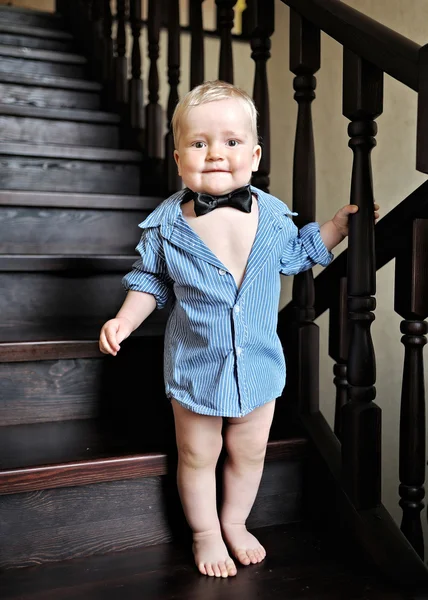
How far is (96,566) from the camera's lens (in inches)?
48.1

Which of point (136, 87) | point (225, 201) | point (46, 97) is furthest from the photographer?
point (46, 97)

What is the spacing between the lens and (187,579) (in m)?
1.18

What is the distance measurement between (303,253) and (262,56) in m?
0.55

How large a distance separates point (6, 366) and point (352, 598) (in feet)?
2.82

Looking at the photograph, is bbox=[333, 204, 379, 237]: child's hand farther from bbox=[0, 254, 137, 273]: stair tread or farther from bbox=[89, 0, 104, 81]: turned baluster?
bbox=[89, 0, 104, 81]: turned baluster

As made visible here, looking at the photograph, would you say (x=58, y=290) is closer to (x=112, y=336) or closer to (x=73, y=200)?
(x=73, y=200)

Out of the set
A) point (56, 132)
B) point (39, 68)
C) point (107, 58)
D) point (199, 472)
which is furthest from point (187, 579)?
point (39, 68)

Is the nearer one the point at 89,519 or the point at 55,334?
the point at 89,519

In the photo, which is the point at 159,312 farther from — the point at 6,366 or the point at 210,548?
the point at 210,548

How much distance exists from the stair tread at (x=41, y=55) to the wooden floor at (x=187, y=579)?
240 centimetres

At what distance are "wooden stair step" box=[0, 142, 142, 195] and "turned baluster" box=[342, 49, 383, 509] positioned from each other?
132cm

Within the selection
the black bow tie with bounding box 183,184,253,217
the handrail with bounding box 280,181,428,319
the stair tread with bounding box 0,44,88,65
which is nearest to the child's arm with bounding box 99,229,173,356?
the black bow tie with bounding box 183,184,253,217

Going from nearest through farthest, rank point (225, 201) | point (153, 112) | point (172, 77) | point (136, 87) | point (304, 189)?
point (225, 201) < point (304, 189) < point (172, 77) < point (153, 112) < point (136, 87)

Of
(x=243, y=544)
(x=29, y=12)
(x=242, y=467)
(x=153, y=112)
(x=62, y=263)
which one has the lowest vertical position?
(x=243, y=544)
